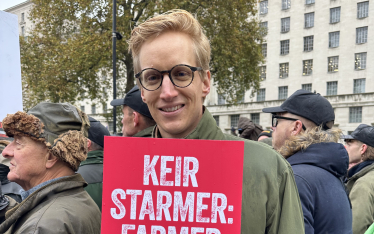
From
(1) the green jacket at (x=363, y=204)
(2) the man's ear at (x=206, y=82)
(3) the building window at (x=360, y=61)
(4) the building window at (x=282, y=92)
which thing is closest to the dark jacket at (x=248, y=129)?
(1) the green jacket at (x=363, y=204)

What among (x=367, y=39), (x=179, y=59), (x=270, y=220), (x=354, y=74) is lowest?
(x=270, y=220)

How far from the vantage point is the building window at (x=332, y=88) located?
4116 centimetres

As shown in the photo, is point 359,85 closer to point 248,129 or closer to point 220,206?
point 248,129

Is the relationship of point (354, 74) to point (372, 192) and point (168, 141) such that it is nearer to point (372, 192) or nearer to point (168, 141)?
point (372, 192)

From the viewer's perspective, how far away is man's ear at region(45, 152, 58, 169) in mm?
2293

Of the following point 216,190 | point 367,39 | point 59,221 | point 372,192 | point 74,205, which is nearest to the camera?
point 216,190

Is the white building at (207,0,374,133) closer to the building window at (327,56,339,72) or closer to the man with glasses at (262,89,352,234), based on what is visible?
the building window at (327,56,339,72)

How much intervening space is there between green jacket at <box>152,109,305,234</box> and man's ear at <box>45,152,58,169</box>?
137cm

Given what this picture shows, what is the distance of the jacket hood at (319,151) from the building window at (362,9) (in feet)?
139

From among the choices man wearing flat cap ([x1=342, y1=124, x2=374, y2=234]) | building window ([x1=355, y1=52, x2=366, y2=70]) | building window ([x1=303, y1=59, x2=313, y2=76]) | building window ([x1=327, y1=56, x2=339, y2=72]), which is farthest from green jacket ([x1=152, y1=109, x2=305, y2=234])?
building window ([x1=303, y1=59, x2=313, y2=76])

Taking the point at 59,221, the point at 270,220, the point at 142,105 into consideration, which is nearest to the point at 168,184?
the point at 270,220

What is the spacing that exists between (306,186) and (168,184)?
1.33 metres

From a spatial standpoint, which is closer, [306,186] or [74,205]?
[74,205]

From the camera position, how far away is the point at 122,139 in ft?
4.65
